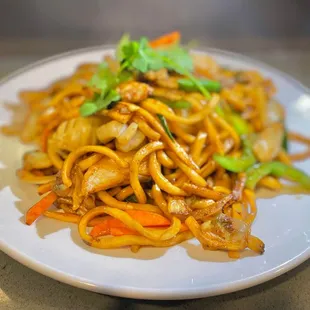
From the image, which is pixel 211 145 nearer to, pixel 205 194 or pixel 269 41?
pixel 205 194

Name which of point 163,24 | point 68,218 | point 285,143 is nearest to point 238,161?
point 285,143

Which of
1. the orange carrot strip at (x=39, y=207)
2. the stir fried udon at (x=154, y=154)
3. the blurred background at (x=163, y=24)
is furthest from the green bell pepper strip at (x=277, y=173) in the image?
the blurred background at (x=163, y=24)

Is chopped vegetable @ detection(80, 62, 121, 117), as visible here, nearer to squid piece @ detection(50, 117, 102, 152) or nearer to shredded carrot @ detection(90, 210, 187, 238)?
squid piece @ detection(50, 117, 102, 152)

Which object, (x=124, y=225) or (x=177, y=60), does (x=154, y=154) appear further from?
(x=177, y=60)

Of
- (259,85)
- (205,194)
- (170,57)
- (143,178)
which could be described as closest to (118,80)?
(170,57)

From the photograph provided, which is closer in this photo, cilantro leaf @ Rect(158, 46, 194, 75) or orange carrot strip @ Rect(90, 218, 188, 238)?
orange carrot strip @ Rect(90, 218, 188, 238)

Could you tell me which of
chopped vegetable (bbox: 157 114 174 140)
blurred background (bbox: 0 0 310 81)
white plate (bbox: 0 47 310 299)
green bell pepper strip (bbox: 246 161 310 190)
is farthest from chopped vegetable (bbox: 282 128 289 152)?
blurred background (bbox: 0 0 310 81)

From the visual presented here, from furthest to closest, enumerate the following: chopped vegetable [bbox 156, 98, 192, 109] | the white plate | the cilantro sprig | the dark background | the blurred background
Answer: the dark background < the blurred background < chopped vegetable [bbox 156, 98, 192, 109] < the cilantro sprig < the white plate
